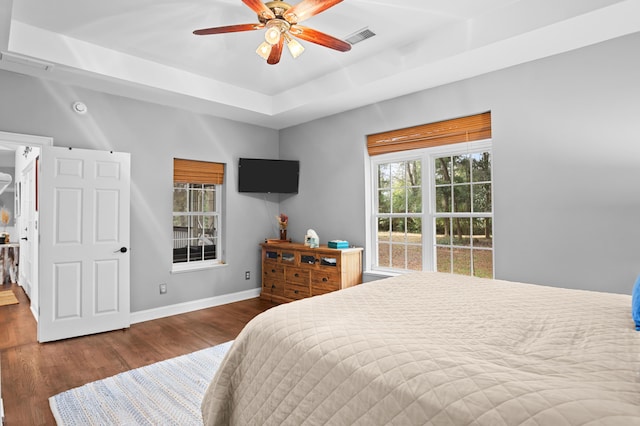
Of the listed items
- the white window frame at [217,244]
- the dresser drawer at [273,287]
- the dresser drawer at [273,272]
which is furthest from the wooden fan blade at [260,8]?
the dresser drawer at [273,287]

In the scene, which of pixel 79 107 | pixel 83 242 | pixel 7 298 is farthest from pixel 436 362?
pixel 7 298

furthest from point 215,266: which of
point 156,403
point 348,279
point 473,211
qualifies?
point 473,211

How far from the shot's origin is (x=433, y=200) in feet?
13.4

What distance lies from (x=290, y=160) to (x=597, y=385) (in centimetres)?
488

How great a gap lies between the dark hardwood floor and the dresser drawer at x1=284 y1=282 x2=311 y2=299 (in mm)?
403

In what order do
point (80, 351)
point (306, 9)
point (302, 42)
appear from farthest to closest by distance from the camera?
1. point (302, 42)
2. point (80, 351)
3. point (306, 9)

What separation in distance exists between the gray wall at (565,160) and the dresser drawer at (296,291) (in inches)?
A: 90.0

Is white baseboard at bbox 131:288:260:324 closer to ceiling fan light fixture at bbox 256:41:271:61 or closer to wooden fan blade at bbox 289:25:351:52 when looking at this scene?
ceiling fan light fixture at bbox 256:41:271:61

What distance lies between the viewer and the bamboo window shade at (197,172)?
467 cm

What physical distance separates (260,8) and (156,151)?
9.04 feet

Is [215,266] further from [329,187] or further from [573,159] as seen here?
[573,159]

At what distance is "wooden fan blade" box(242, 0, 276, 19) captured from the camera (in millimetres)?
2168

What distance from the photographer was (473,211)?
379cm

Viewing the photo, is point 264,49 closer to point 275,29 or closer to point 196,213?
point 275,29
